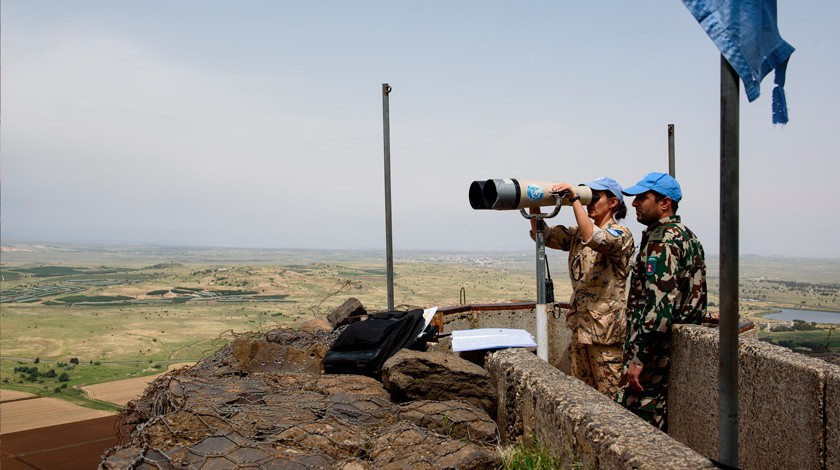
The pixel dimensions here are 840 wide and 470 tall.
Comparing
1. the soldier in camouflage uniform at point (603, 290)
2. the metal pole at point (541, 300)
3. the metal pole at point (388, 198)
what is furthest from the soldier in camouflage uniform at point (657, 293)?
the metal pole at point (388, 198)

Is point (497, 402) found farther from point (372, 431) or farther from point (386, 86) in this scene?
point (386, 86)

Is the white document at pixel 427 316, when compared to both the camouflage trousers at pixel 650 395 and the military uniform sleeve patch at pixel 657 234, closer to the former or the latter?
the camouflage trousers at pixel 650 395

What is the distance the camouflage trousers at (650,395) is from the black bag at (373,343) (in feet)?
6.75

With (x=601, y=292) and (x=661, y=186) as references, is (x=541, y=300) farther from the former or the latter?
Answer: (x=661, y=186)

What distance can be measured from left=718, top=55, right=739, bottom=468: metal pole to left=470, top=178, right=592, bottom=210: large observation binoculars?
94.5 inches

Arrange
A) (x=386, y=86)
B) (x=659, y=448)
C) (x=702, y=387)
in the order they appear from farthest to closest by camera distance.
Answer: (x=386, y=86) → (x=702, y=387) → (x=659, y=448)

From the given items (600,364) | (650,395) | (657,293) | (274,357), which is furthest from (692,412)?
(274,357)

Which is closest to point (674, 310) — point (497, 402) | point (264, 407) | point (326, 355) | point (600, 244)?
point (600, 244)

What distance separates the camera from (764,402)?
3.46 meters

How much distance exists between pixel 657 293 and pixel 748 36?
1944mm

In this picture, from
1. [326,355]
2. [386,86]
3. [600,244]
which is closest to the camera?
[600,244]

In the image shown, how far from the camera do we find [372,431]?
14.0 ft

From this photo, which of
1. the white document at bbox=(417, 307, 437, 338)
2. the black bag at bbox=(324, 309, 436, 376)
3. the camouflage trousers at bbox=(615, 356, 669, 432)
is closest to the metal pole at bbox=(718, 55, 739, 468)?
the camouflage trousers at bbox=(615, 356, 669, 432)

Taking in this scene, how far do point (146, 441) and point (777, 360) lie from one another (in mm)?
3453
